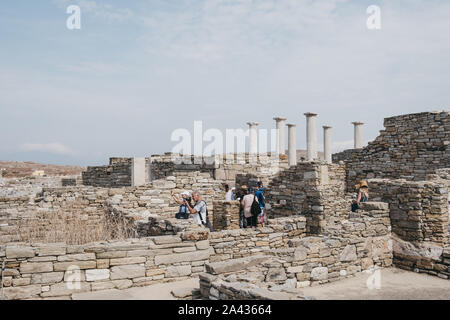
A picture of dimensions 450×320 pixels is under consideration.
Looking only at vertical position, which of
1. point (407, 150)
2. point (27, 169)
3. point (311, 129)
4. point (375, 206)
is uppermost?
point (311, 129)

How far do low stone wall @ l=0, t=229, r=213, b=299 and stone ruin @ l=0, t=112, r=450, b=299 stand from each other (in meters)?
0.02

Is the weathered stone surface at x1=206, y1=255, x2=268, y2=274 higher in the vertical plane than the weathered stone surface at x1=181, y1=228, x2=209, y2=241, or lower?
lower

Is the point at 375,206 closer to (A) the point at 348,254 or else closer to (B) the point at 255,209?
(A) the point at 348,254

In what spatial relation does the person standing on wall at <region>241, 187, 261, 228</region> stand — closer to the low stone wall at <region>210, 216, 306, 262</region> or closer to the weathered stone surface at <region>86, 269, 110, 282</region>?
the low stone wall at <region>210, 216, 306, 262</region>

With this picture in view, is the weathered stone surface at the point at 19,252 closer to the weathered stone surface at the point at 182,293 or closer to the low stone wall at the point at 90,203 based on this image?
the weathered stone surface at the point at 182,293

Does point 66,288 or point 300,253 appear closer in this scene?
point 66,288

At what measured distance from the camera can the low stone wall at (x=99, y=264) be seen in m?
6.22

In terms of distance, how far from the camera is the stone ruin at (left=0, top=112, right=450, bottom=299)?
6.38 meters

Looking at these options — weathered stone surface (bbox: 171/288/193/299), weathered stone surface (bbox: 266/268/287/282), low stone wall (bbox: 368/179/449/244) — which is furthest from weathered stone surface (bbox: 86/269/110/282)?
low stone wall (bbox: 368/179/449/244)

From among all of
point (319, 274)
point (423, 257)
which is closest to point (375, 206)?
point (423, 257)

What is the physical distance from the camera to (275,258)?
7125 millimetres

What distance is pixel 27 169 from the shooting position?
45562 millimetres

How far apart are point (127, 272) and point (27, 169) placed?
44.7 metres
